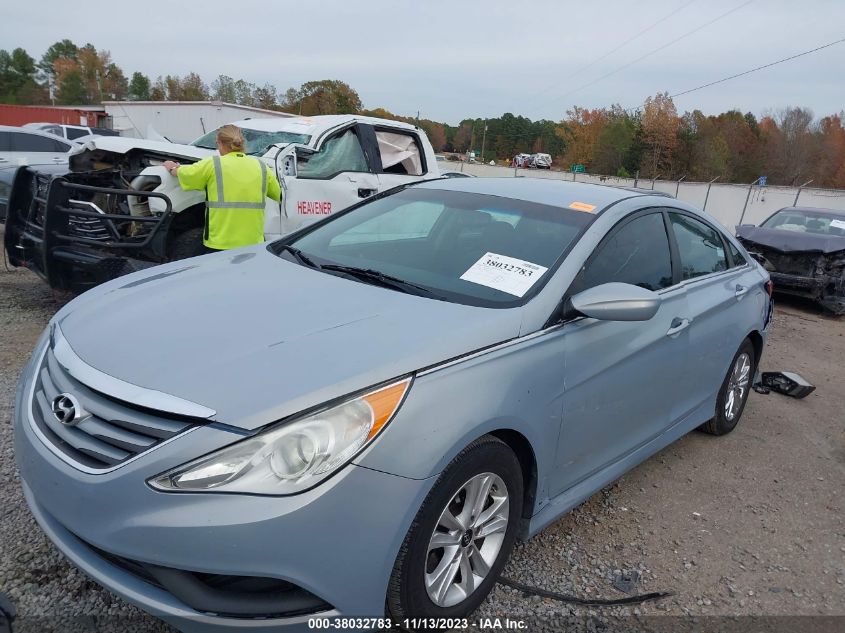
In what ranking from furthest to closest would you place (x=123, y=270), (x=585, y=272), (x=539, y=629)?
(x=123, y=270), (x=585, y=272), (x=539, y=629)

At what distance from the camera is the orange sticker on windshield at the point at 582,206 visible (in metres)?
3.17

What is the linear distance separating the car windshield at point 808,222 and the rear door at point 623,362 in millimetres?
7993

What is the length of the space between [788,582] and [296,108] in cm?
7622

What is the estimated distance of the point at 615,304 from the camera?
258 centimetres

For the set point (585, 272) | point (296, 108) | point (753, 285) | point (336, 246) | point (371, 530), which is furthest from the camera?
point (296, 108)

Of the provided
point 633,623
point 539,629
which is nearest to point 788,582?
point 633,623

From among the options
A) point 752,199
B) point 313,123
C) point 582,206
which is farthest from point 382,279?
point 752,199

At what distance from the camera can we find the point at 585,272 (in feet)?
9.28

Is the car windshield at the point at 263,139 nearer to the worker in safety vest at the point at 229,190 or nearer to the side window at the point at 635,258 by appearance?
the worker in safety vest at the point at 229,190

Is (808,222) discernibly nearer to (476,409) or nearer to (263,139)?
(263,139)

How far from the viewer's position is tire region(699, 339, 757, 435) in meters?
4.20

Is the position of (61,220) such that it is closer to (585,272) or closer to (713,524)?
(585,272)

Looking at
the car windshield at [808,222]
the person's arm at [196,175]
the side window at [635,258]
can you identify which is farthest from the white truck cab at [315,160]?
the car windshield at [808,222]

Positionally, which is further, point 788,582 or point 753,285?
Answer: point 753,285
